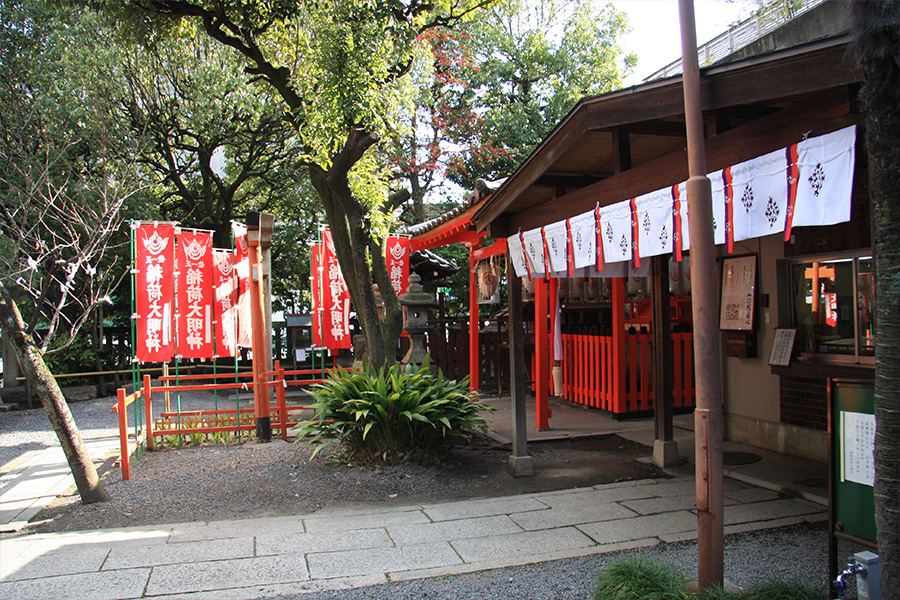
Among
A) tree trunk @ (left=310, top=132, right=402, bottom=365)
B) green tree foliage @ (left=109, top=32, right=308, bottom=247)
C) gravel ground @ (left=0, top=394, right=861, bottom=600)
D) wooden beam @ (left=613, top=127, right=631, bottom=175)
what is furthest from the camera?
green tree foliage @ (left=109, top=32, right=308, bottom=247)

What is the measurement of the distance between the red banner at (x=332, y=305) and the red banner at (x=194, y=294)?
6.71ft

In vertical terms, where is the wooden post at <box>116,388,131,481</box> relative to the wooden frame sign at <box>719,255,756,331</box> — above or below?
below

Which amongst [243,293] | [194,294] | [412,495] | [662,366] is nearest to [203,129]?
[194,294]

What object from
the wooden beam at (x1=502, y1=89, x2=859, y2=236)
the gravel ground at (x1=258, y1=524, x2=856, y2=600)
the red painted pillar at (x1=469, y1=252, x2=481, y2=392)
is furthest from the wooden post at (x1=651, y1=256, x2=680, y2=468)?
the red painted pillar at (x1=469, y1=252, x2=481, y2=392)

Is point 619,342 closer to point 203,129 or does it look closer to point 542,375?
point 542,375

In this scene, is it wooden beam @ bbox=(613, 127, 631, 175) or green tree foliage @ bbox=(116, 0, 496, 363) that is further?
green tree foliage @ bbox=(116, 0, 496, 363)

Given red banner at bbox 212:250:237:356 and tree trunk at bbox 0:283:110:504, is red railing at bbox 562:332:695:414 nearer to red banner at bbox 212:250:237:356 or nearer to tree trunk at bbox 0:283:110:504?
red banner at bbox 212:250:237:356

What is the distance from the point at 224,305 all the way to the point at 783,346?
9339 millimetres

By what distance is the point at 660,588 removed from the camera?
350 centimetres

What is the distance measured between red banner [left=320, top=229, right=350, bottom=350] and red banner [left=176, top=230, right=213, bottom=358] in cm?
204

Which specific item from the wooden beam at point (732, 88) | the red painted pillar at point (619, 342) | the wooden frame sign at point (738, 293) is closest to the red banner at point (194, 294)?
the red painted pillar at point (619, 342)

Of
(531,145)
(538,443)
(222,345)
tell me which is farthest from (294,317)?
(538,443)

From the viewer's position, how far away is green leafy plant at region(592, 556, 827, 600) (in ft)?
11.0

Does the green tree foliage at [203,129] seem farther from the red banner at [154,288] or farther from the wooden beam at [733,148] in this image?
the wooden beam at [733,148]
